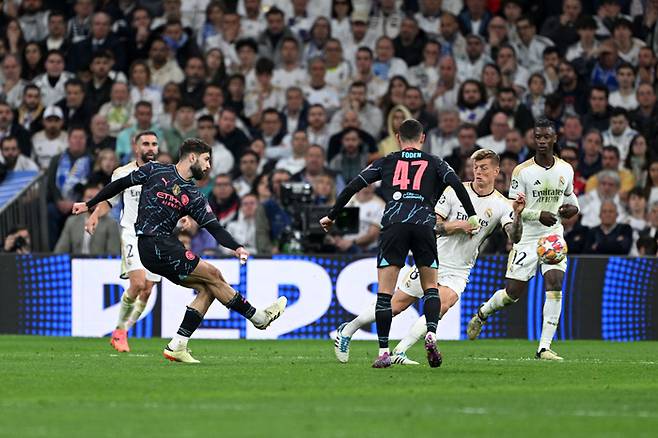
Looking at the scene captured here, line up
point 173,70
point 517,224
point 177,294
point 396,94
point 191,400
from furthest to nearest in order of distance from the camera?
point 173,70 < point 396,94 < point 177,294 < point 517,224 < point 191,400

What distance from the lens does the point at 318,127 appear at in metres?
22.8

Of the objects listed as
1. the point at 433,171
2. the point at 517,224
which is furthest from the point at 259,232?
the point at 433,171

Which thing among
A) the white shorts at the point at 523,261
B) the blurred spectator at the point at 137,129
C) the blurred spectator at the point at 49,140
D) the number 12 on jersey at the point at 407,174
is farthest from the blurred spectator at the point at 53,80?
the number 12 on jersey at the point at 407,174

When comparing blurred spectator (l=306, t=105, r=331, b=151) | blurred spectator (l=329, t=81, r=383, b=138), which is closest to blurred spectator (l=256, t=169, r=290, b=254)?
blurred spectator (l=306, t=105, r=331, b=151)

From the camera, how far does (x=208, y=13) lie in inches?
981

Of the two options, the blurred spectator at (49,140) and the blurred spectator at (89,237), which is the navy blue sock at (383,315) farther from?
the blurred spectator at (49,140)

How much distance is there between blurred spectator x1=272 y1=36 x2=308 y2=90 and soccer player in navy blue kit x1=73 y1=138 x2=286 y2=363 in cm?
1043

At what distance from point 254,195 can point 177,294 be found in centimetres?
216

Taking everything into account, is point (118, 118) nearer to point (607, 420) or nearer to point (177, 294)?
point (177, 294)

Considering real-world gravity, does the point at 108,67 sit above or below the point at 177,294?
above

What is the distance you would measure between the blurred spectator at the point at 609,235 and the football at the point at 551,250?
5.64 metres

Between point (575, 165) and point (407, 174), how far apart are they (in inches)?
373

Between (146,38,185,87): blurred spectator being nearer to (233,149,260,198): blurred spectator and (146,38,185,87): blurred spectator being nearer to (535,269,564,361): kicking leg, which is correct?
(233,149,260,198): blurred spectator

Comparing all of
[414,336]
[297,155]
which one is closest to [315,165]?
[297,155]
